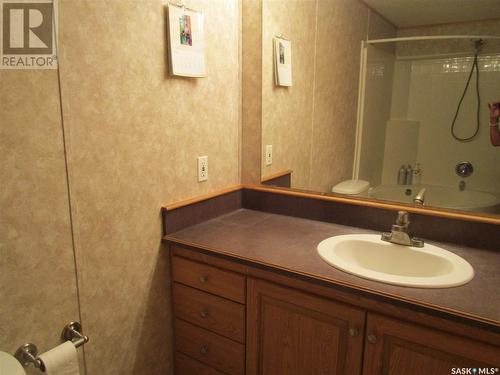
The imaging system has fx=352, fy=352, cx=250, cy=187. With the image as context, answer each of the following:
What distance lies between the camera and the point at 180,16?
129cm

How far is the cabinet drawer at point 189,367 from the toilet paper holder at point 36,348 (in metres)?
0.50

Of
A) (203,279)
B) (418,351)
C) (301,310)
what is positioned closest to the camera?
(418,351)

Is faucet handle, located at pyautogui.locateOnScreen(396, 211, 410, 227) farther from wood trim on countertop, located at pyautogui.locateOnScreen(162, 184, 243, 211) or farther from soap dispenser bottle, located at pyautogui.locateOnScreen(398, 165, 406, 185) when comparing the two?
wood trim on countertop, located at pyautogui.locateOnScreen(162, 184, 243, 211)

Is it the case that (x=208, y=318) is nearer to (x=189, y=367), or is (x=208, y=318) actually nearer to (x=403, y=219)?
(x=189, y=367)

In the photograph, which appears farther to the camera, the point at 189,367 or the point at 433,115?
the point at 189,367

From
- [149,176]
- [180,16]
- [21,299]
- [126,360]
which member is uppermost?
[180,16]

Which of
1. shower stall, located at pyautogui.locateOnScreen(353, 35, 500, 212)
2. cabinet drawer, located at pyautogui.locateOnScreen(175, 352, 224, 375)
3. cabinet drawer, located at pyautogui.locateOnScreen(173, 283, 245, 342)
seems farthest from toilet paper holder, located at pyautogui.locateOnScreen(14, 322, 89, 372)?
shower stall, located at pyautogui.locateOnScreen(353, 35, 500, 212)

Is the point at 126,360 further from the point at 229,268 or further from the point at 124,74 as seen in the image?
the point at 124,74

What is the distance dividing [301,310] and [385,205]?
589 millimetres

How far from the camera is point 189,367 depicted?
58.0 inches

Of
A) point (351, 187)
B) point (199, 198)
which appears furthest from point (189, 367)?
point (351, 187)

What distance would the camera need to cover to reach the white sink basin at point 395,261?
3.36ft

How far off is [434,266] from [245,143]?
38.5 inches

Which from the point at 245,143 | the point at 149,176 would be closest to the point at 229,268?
the point at 149,176
